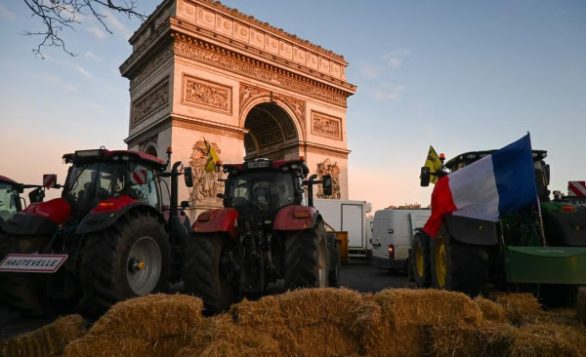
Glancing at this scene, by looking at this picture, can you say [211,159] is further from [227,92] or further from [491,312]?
[491,312]

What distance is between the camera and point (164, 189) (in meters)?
7.22

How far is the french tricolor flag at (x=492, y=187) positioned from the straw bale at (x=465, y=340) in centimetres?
208

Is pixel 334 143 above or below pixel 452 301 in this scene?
above

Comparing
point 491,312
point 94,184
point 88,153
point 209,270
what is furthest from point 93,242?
point 491,312

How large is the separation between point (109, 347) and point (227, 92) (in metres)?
17.7

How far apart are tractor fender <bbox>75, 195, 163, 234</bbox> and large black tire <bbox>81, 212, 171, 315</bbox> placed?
0.10m

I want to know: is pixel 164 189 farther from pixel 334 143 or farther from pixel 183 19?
pixel 334 143

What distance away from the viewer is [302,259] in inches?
175

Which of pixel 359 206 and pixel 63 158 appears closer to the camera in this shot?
pixel 63 158

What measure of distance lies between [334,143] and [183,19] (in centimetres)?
1100

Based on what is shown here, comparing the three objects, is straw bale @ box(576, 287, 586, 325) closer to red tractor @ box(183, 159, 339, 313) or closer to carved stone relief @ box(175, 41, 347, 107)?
red tractor @ box(183, 159, 339, 313)

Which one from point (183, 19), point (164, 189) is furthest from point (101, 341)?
point (183, 19)

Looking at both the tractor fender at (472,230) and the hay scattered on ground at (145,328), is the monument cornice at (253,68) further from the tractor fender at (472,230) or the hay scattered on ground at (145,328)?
the hay scattered on ground at (145,328)

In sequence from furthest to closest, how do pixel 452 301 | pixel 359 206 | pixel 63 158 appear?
pixel 359 206 → pixel 63 158 → pixel 452 301
